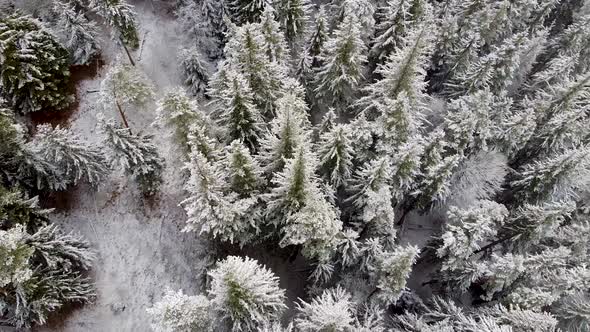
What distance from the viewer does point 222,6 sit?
31.6 metres

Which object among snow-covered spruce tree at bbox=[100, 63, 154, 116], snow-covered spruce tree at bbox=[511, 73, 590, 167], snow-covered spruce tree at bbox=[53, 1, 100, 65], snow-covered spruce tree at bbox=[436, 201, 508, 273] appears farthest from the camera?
snow-covered spruce tree at bbox=[53, 1, 100, 65]

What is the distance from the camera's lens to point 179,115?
73.0 ft

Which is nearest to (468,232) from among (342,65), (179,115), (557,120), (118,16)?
(557,120)

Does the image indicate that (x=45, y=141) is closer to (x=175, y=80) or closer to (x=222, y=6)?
(x=175, y=80)

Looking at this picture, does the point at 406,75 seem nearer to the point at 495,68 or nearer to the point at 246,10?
the point at 495,68

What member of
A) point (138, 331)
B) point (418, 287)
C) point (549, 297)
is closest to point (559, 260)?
point (549, 297)

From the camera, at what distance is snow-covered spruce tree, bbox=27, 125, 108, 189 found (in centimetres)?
2302

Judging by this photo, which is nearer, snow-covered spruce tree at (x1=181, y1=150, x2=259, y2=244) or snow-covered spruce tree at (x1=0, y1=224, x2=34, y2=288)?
snow-covered spruce tree at (x1=181, y1=150, x2=259, y2=244)

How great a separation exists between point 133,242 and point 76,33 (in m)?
16.8

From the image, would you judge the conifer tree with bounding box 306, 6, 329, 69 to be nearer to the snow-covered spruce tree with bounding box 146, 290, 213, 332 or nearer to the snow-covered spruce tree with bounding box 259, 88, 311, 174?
the snow-covered spruce tree with bounding box 259, 88, 311, 174

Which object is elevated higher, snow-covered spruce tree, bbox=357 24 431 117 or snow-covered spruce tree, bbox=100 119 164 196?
snow-covered spruce tree, bbox=357 24 431 117

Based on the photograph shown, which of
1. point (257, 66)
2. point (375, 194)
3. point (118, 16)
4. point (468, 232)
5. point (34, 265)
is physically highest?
point (118, 16)

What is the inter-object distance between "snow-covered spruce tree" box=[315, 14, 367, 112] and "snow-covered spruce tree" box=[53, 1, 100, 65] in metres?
18.6

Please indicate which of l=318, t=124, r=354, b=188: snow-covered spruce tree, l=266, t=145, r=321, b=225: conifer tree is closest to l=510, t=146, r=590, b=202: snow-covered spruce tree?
l=318, t=124, r=354, b=188: snow-covered spruce tree
